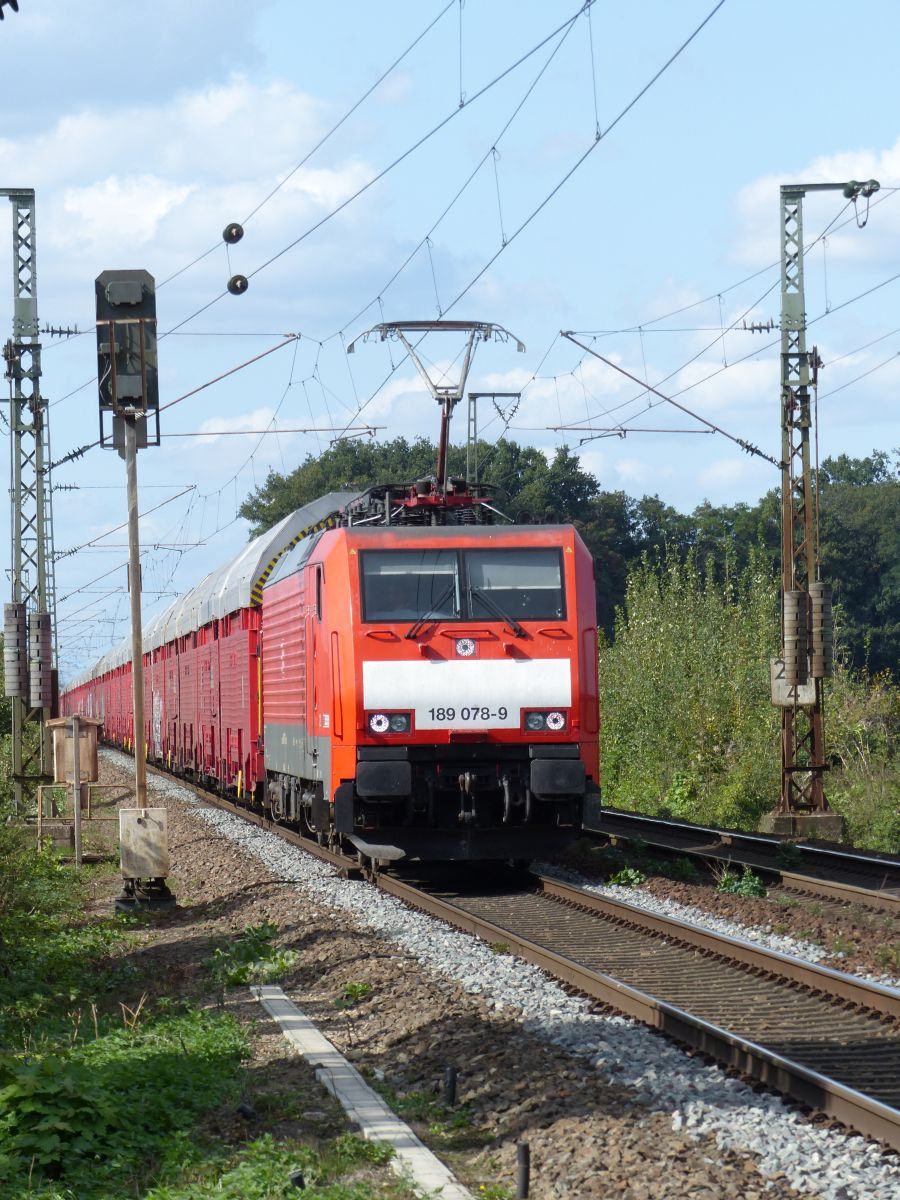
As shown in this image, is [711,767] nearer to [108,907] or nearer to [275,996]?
[108,907]

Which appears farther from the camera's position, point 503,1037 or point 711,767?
point 711,767

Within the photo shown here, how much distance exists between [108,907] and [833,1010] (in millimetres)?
8387

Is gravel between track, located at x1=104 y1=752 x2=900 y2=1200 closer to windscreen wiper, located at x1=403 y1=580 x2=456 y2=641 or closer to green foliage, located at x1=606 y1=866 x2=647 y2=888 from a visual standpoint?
windscreen wiper, located at x1=403 y1=580 x2=456 y2=641

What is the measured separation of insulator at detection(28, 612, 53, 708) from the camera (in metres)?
23.4

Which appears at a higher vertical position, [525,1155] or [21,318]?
[21,318]

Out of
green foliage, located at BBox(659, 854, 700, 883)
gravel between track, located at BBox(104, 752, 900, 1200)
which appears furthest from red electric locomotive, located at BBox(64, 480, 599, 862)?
green foliage, located at BBox(659, 854, 700, 883)

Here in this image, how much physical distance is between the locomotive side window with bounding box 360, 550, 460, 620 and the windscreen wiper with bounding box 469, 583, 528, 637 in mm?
125

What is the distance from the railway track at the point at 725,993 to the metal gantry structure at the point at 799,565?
758 cm

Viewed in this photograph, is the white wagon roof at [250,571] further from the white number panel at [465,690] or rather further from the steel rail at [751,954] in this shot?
the steel rail at [751,954]

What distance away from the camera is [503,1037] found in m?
8.27

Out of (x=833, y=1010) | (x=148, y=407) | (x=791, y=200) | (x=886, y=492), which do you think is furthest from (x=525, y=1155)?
(x=886, y=492)

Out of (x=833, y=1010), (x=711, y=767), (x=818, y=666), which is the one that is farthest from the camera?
(x=711, y=767)

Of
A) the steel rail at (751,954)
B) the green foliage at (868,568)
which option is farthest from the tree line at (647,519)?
the steel rail at (751,954)

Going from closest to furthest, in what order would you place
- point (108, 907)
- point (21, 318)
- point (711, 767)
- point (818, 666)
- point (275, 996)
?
point (275, 996), point (108, 907), point (818, 666), point (21, 318), point (711, 767)
